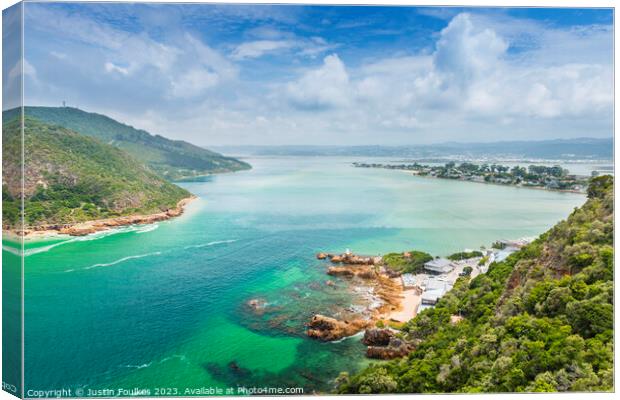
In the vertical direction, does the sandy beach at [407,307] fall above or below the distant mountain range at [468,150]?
below

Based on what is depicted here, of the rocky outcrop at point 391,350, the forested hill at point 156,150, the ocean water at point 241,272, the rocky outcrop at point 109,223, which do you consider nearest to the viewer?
the ocean water at point 241,272

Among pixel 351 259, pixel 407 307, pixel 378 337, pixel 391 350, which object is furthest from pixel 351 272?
pixel 391 350

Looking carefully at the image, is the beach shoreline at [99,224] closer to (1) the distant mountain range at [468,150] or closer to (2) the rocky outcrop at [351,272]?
(1) the distant mountain range at [468,150]

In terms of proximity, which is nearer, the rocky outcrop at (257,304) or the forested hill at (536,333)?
the forested hill at (536,333)

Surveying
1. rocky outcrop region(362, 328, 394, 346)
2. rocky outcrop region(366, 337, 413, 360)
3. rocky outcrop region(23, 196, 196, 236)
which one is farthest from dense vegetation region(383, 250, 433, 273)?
rocky outcrop region(23, 196, 196, 236)

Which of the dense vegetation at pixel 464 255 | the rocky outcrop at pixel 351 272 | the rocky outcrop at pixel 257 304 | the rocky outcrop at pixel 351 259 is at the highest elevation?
the dense vegetation at pixel 464 255

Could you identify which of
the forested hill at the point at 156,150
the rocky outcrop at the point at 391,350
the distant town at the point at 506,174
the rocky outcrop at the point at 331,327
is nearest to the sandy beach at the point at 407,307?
the rocky outcrop at the point at 331,327

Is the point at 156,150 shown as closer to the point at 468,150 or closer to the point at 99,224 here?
the point at 99,224
